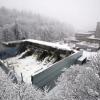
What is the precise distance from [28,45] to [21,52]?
1010 millimetres

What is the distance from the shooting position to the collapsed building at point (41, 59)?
5.55m

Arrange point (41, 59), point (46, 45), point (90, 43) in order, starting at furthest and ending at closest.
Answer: point (90, 43)
point (46, 45)
point (41, 59)

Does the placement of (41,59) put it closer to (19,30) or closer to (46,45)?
(46,45)

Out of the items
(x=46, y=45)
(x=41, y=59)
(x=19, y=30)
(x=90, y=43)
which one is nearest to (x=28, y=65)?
(x=41, y=59)

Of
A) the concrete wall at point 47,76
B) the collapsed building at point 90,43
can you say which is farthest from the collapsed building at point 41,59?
the collapsed building at point 90,43

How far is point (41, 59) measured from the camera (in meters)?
8.16

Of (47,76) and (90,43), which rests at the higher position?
(47,76)

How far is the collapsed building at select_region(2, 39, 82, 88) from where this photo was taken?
5552 mm

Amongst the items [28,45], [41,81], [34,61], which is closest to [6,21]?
[28,45]

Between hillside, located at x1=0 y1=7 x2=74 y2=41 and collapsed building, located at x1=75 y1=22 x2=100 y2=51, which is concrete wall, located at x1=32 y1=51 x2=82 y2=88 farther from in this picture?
hillside, located at x1=0 y1=7 x2=74 y2=41

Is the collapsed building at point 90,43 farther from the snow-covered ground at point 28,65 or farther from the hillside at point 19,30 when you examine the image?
the snow-covered ground at point 28,65

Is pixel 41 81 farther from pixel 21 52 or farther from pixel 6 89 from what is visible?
pixel 21 52

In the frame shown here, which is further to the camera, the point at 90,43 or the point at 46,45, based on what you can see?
the point at 90,43

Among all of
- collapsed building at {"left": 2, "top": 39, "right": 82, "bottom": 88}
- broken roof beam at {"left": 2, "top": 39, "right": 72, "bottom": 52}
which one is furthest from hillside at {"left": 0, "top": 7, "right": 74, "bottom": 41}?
collapsed building at {"left": 2, "top": 39, "right": 82, "bottom": 88}
